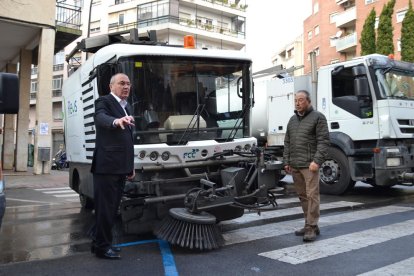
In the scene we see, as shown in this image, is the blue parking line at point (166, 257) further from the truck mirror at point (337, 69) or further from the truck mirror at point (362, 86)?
the truck mirror at point (337, 69)

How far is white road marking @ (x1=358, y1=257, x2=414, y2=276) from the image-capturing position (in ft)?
13.9

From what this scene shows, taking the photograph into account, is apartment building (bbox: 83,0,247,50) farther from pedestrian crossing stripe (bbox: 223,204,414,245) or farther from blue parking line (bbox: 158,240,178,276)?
blue parking line (bbox: 158,240,178,276)

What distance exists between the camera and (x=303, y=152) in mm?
5711

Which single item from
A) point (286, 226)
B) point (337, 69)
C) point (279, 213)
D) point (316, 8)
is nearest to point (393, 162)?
point (337, 69)

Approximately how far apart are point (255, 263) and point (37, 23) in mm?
14607

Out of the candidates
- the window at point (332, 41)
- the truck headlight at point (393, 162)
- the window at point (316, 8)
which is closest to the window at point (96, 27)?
the window at point (316, 8)

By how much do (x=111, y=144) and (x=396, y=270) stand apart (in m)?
3.20

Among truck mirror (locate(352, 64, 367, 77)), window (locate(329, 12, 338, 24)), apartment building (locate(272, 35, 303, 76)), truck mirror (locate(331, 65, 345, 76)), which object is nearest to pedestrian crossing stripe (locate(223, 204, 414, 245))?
truck mirror (locate(352, 64, 367, 77))

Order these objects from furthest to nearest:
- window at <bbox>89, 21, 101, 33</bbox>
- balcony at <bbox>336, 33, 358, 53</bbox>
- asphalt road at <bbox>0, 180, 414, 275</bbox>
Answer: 1. window at <bbox>89, 21, 101, 33</bbox>
2. balcony at <bbox>336, 33, 358, 53</bbox>
3. asphalt road at <bbox>0, 180, 414, 275</bbox>

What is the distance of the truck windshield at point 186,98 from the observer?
223 inches

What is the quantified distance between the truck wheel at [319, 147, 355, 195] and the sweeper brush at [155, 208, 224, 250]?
5.47 meters

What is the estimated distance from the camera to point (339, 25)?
43906 mm

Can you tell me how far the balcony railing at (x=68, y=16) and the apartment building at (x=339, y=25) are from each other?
26962 mm

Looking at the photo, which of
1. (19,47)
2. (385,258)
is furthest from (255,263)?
(19,47)
